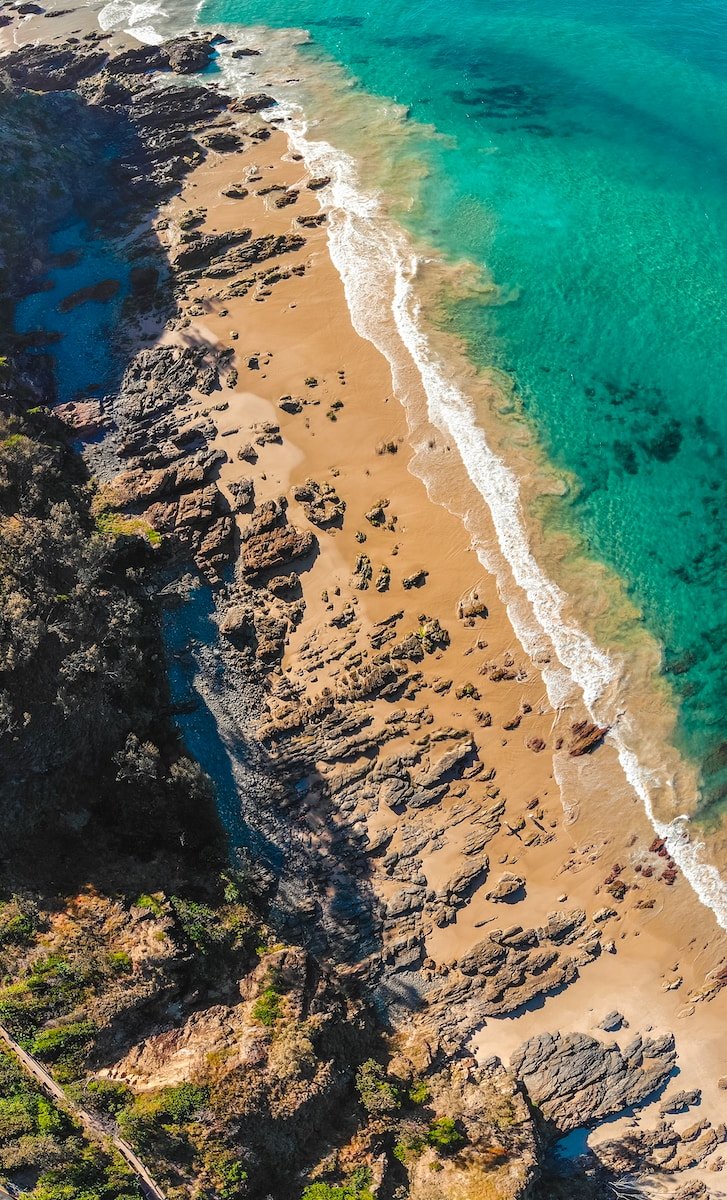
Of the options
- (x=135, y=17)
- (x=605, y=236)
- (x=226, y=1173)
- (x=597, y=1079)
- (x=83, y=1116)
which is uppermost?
(x=135, y=17)

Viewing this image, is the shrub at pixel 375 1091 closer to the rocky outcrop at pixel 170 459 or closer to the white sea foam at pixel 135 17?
the rocky outcrop at pixel 170 459

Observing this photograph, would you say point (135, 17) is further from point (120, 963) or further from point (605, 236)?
point (120, 963)

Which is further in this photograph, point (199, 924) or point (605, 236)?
point (605, 236)

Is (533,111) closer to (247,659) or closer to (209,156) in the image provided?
(209,156)

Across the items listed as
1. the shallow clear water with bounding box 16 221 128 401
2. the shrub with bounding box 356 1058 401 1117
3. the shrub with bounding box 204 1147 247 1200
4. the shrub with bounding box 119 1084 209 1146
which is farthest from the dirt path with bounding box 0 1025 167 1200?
the shallow clear water with bounding box 16 221 128 401

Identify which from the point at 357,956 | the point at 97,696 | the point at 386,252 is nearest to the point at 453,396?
the point at 386,252

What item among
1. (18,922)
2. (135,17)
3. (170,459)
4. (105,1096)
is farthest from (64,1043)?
(135,17)

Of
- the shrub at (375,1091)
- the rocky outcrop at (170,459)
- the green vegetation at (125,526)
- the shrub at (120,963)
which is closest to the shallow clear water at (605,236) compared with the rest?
the shrub at (375,1091)

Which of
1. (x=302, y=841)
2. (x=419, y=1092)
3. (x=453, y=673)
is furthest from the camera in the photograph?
(x=453, y=673)
